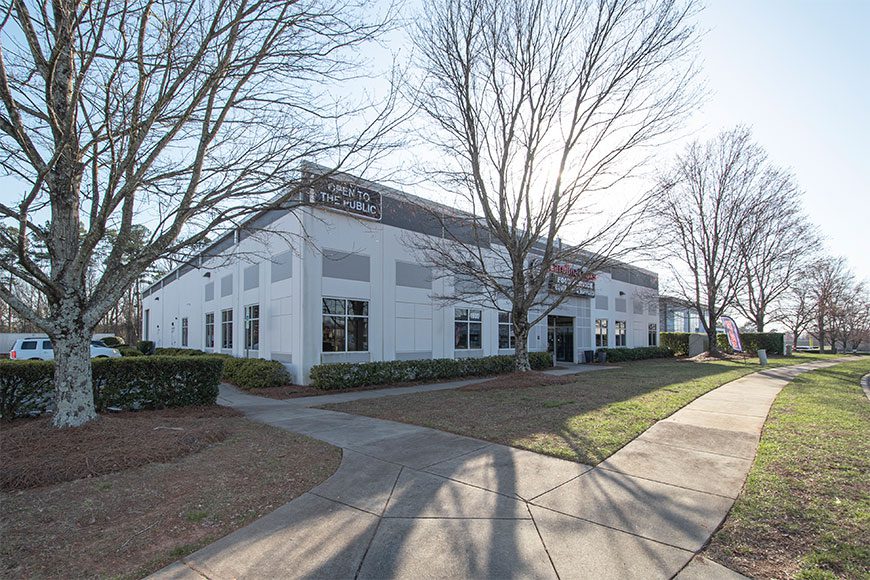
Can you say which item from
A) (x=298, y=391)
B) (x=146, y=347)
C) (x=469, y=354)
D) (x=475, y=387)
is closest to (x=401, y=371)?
(x=475, y=387)

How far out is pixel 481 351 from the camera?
21.0 meters

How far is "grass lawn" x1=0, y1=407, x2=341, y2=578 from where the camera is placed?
11.3 feet

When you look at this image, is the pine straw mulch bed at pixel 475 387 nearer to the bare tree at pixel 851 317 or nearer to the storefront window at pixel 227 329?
the storefront window at pixel 227 329

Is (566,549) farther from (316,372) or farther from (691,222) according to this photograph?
(691,222)

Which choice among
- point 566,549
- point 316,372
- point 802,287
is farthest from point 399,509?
point 802,287

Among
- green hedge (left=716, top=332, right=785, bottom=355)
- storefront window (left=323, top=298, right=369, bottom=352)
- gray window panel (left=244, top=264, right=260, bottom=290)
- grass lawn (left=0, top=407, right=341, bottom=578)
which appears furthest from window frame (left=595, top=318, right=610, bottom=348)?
grass lawn (left=0, top=407, right=341, bottom=578)

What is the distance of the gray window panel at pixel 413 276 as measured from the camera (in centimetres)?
1756

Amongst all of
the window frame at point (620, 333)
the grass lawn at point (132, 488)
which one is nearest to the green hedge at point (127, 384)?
the grass lawn at point (132, 488)

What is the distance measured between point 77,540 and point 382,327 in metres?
13.2

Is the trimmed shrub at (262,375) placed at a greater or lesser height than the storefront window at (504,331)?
lesser

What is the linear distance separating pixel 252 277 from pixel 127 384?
9525mm

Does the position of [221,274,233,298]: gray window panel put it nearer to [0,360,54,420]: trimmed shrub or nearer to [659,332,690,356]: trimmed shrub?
[0,360,54,420]: trimmed shrub

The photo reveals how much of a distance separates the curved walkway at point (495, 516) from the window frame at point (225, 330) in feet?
55.3

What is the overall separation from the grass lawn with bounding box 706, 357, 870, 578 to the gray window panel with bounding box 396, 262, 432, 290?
12.6 meters
